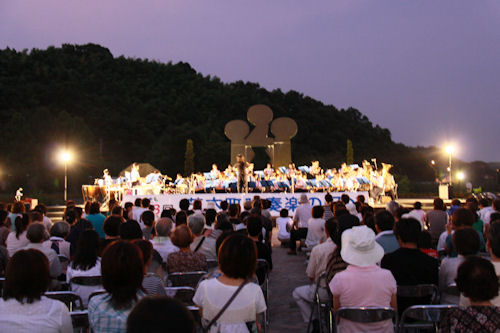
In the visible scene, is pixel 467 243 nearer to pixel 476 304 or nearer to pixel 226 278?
pixel 476 304

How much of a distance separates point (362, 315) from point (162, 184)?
1646 centimetres

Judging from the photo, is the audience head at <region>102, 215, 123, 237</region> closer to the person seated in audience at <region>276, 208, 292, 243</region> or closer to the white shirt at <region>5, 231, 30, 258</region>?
the white shirt at <region>5, 231, 30, 258</region>

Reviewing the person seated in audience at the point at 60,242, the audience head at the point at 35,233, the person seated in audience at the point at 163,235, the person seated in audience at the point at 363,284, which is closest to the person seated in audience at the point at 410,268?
the person seated in audience at the point at 363,284

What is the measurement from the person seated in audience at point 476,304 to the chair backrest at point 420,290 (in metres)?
0.99

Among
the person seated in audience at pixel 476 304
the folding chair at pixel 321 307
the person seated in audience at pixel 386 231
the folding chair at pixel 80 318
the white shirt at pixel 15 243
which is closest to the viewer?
the person seated in audience at pixel 476 304

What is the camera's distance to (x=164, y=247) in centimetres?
502

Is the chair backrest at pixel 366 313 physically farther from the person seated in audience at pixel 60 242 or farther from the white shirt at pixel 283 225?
the white shirt at pixel 283 225

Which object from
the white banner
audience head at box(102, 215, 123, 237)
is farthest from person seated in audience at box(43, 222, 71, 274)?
the white banner

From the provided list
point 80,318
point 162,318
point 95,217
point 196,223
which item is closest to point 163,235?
point 196,223

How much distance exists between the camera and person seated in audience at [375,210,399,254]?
477 centimetres

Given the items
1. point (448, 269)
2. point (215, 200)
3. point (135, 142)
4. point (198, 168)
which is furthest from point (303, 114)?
point (448, 269)

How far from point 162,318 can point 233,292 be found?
1433 millimetres

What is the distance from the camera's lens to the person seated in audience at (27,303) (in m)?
2.46

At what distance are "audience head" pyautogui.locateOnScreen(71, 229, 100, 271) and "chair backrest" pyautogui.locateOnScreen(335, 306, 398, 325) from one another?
Result: 6.53ft
